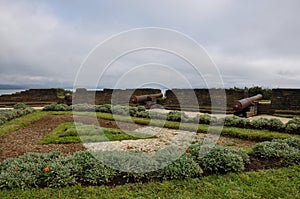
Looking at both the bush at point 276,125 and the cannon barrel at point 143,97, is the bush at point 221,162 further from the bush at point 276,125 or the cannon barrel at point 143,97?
the cannon barrel at point 143,97

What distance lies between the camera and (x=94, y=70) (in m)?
4.36

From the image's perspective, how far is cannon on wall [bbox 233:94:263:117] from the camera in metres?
9.45

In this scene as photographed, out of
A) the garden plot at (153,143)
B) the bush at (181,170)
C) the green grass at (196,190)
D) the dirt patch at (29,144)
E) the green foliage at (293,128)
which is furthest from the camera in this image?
the green foliage at (293,128)

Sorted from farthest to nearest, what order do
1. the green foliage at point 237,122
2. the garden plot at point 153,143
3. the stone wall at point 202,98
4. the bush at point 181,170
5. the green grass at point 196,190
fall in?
the stone wall at point 202,98 < the green foliage at point 237,122 < the garden plot at point 153,143 < the bush at point 181,170 < the green grass at point 196,190

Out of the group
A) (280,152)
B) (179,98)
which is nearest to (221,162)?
(280,152)

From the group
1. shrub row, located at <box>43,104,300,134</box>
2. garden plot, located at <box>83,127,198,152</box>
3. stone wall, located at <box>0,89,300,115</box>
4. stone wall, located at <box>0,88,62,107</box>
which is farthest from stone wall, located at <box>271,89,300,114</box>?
stone wall, located at <box>0,88,62,107</box>

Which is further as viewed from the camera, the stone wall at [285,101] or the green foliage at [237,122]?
the stone wall at [285,101]

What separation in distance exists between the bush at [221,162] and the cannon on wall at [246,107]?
19.7 feet

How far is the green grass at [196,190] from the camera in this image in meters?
2.86

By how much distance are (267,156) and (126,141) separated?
129 inches

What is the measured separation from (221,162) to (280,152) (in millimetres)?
1358

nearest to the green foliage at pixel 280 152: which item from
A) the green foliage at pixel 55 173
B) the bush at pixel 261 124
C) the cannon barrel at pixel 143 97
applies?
the green foliage at pixel 55 173

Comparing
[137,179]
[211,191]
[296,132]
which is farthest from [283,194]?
[296,132]

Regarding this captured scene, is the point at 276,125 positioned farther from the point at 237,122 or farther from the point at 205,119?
the point at 205,119
